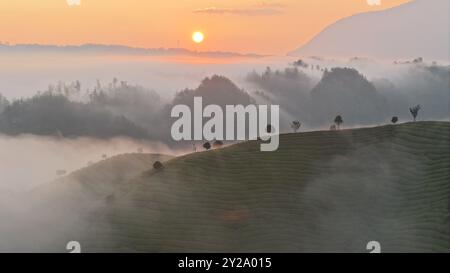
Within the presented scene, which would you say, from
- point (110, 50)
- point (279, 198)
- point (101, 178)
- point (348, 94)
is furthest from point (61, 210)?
point (348, 94)

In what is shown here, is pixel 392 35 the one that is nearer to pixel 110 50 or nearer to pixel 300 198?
pixel 300 198

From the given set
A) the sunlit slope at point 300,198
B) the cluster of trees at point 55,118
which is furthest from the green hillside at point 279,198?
the cluster of trees at point 55,118

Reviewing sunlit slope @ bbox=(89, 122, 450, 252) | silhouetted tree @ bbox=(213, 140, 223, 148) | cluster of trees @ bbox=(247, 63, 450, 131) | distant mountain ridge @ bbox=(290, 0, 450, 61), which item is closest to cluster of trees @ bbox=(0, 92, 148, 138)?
sunlit slope @ bbox=(89, 122, 450, 252)

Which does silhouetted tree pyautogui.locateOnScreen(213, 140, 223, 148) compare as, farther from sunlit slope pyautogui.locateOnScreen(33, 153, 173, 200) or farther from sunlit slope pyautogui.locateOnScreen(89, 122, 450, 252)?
sunlit slope pyautogui.locateOnScreen(33, 153, 173, 200)

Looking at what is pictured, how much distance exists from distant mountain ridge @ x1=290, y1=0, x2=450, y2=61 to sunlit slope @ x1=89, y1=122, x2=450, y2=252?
1.46 ft

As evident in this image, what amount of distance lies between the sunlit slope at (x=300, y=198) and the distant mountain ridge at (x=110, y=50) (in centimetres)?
55

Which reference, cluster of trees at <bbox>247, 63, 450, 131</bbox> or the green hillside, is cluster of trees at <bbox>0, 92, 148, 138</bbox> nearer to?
the green hillside

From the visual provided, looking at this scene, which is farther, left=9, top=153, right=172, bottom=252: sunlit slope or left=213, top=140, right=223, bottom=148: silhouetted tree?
left=213, top=140, right=223, bottom=148: silhouetted tree

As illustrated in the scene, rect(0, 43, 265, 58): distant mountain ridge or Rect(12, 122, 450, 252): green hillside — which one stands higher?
Rect(0, 43, 265, 58): distant mountain ridge

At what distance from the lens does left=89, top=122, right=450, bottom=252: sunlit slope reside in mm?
4219

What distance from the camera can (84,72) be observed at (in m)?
4.28

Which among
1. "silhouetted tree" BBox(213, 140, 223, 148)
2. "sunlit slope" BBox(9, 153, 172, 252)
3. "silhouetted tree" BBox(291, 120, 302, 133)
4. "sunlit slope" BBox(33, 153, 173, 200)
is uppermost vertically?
"silhouetted tree" BBox(291, 120, 302, 133)
